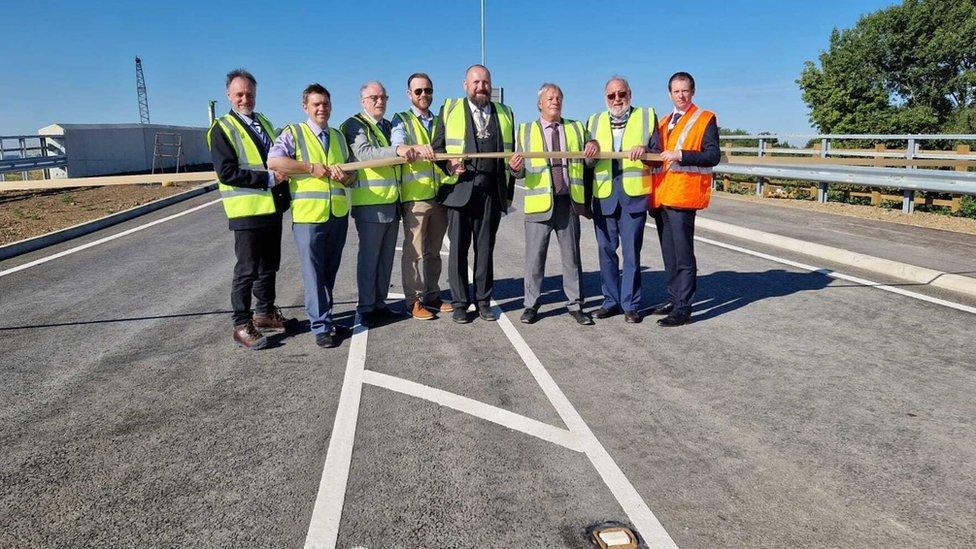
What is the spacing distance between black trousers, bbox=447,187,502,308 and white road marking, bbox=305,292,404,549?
131 centimetres

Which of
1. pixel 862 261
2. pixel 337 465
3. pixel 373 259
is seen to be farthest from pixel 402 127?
pixel 862 261

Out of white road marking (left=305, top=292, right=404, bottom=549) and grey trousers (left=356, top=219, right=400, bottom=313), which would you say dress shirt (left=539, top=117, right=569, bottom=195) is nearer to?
grey trousers (left=356, top=219, right=400, bottom=313)

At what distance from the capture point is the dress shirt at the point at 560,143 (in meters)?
5.67

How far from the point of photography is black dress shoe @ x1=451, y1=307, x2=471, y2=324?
19.1 ft

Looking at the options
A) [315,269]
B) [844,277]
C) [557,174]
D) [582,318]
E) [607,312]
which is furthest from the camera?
[844,277]

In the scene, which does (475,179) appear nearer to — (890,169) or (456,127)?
(456,127)

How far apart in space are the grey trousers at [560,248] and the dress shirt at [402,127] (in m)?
1.24

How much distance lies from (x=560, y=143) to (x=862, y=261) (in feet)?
14.5

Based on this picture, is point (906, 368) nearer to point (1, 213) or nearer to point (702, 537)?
point (702, 537)

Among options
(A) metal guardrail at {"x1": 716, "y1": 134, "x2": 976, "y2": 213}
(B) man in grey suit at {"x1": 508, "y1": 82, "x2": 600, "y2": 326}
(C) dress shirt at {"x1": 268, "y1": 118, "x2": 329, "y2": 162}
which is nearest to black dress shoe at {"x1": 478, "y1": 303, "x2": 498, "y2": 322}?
(B) man in grey suit at {"x1": 508, "y1": 82, "x2": 600, "y2": 326}

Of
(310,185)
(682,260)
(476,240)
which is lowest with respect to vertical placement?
(682,260)

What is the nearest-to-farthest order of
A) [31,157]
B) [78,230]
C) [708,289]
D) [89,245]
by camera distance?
[708,289], [89,245], [78,230], [31,157]

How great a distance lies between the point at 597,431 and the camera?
3.63 meters

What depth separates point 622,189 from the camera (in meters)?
5.78
